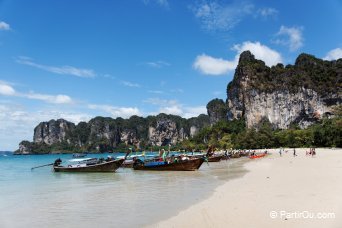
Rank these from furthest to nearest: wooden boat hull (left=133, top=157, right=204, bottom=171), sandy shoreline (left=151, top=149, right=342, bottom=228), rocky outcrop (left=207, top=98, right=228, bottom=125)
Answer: rocky outcrop (left=207, top=98, right=228, bottom=125)
wooden boat hull (left=133, top=157, right=204, bottom=171)
sandy shoreline (left=151, top=149, right=342, bottom=228)

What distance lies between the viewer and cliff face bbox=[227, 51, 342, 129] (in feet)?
383

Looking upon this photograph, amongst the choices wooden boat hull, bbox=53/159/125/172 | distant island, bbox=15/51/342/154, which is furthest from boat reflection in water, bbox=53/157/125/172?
distant island, bbox=15/51/342/154

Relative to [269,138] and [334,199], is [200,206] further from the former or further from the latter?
[269,138]

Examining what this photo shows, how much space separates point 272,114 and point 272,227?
123874mm

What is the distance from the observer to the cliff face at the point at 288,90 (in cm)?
11688

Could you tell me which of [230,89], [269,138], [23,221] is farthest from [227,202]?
[230,89]

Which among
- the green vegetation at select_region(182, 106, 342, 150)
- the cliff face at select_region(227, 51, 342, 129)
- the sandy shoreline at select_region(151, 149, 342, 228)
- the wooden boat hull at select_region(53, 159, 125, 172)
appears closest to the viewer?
the sandy shoreline at select_region(151, 149, 342, 228)

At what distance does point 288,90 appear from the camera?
12356cm

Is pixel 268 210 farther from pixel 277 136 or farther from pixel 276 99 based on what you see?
pixel 276 99

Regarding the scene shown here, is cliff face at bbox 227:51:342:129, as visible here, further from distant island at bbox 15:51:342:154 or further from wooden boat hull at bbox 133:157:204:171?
wooden boat hull at bbox 133:157:204:171

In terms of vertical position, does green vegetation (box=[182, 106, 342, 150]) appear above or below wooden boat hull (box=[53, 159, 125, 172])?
above

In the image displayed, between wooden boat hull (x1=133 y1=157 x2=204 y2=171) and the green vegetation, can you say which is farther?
the green vegetation

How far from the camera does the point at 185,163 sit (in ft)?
99.3

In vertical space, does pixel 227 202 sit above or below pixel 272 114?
below
